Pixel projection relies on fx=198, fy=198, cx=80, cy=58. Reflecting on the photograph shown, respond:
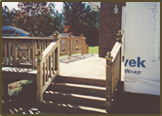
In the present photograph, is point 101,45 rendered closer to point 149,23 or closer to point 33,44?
point 33,44

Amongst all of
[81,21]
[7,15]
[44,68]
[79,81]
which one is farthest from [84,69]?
[7,15]

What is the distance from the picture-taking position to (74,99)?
5215 mm

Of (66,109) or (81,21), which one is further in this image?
(81,21)

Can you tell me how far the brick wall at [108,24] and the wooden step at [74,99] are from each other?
519cm

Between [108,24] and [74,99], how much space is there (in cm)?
562

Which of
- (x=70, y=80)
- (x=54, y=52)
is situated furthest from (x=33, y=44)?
(x=70, y=80)

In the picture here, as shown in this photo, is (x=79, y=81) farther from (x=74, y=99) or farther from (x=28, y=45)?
(x=28, y=45)

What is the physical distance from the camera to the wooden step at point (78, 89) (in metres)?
5.22

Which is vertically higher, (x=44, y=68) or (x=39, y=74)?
(x=44, y=68)

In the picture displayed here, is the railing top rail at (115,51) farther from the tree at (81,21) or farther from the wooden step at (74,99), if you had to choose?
the tree at (81,21)

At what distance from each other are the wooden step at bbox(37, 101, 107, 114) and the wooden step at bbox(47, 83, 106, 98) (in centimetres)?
49

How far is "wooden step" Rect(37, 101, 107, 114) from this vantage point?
4804 millimetres

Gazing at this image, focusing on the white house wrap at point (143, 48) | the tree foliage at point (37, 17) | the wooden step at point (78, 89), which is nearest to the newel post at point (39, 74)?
the wooden step at point (78, 89)

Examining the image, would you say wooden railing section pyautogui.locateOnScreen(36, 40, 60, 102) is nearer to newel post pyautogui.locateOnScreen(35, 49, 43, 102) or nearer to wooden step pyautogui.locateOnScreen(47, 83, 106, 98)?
newel post pyautogui.locateOnScreen(35, 49, 43, 102)
